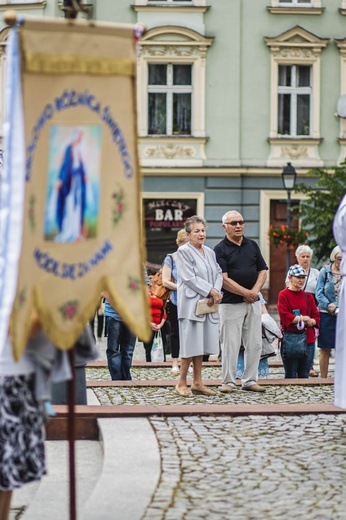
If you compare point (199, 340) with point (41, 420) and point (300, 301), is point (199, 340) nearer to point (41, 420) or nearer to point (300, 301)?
point (300, 301)

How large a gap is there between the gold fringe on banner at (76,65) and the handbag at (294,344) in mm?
7408

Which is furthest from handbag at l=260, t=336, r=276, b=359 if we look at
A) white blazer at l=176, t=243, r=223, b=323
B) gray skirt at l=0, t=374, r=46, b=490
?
gray skirt at l=0, t=374, r=46, b=490

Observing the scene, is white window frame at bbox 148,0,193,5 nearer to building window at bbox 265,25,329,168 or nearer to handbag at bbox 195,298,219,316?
building window at bbox 265,25,329,168

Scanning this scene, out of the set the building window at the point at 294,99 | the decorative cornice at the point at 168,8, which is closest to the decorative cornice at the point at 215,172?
the building window at the point at 294,99

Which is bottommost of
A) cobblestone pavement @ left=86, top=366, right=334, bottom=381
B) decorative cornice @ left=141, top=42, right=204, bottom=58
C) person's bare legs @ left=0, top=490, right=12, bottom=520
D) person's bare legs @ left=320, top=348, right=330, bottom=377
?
cobblestone pavement @ left=86, top=366, right=334, bottom=381

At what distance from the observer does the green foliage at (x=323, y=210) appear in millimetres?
25875

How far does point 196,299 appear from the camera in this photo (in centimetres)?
1121

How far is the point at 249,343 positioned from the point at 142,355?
746 centimetres

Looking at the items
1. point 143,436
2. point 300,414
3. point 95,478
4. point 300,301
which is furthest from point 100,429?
point 300,301

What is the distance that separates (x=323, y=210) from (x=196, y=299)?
1538cm

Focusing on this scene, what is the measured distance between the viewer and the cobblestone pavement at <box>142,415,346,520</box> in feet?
20.5

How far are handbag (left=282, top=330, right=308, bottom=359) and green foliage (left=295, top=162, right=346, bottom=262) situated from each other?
13106 mm

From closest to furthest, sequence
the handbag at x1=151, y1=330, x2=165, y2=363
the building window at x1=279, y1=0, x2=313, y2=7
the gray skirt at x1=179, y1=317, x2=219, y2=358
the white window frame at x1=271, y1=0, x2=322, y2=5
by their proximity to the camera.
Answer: the gray skirt at x1=179, y1=317, x2=219, y2=358
the handbag at x1=151, y1=330, x2=165, y2=363
the white window frame at x1=271, y1=0, x2=322, y2=5
the building window at x1=279, y1=0, x2=313, y2=7

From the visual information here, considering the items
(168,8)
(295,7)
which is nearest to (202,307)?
(168,8)
